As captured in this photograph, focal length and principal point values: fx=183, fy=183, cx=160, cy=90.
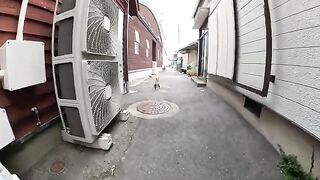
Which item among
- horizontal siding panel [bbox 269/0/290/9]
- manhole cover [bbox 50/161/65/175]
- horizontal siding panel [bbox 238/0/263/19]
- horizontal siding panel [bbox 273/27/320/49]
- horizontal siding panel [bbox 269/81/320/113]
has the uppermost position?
horizontal siding panel [bbox 238/0/263/19]

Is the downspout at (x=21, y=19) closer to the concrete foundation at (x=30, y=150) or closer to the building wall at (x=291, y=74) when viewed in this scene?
the concrete foundation at (x=30, y=150)

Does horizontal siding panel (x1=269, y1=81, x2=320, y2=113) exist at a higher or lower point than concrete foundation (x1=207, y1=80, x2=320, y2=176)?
higher

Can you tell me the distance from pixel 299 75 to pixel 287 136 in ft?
2.24

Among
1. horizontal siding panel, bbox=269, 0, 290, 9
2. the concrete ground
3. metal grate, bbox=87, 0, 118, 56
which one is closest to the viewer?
the concrete ground

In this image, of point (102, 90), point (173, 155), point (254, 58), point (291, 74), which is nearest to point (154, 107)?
point (102, 90)

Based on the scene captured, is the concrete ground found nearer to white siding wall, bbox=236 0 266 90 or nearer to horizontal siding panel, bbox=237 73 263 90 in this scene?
horizontal siding panel, bbox=237 73 263 90

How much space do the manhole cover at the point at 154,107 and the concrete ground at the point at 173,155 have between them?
21.9 inches

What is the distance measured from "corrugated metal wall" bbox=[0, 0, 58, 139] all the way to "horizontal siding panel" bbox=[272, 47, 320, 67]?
2649 millimetres

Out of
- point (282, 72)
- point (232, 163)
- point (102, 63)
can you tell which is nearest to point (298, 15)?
point (282, 72)

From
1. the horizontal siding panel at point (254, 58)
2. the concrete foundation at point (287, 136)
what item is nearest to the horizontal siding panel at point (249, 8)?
the horizontal siding panel at point (254, 58)

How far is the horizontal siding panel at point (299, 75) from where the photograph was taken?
4.77 ft

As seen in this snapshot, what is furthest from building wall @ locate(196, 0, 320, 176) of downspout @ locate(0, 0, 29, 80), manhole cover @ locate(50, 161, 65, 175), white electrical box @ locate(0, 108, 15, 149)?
downspout @ locate(0, 0, 29, 80)

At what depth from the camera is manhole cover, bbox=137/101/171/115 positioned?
3.54m

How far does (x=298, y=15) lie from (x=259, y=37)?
0.78 metres
